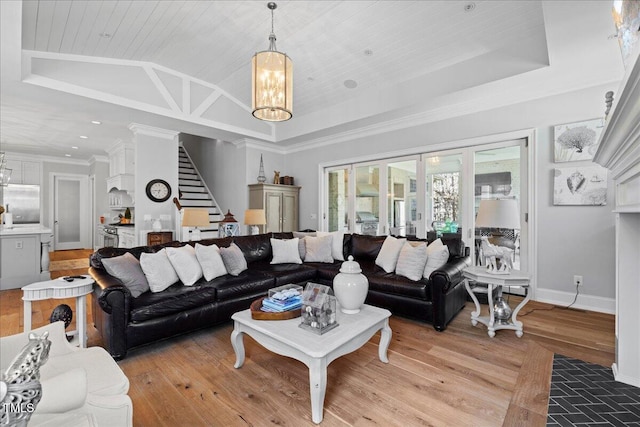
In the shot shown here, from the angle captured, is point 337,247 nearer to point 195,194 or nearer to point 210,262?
point 210,262

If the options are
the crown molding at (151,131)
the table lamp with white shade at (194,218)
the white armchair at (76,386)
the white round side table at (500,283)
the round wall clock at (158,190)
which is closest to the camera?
the white armchair at (76,386)

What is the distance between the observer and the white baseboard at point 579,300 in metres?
3.48

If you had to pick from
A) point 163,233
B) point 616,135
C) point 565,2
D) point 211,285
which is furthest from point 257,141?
point 616,135

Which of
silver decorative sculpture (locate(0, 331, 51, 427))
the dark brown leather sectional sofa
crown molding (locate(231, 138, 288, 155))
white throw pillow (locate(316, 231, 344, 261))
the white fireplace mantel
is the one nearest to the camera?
silver decorative sculpture (locate(0, 331, 51, 427))

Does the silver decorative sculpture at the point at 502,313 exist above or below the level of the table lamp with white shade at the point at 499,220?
below

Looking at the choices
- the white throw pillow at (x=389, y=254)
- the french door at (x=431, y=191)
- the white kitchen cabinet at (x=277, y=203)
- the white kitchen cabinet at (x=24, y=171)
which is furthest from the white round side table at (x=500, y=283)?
the white kitchen cabinet at (x=24, y=171)

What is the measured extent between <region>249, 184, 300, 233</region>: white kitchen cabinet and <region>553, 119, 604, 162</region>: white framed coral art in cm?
471

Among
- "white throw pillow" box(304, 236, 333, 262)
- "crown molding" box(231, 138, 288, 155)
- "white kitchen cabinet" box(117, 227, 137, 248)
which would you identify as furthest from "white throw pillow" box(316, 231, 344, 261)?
"white kitchen cabinet" box(117, 227, 137, 248)

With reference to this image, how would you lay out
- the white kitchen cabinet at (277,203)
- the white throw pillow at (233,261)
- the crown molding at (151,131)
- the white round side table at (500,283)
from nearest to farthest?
the white round side table at (500,283)
the white throw pillow at (233,261)
the crown molding at (151,131)
the white kitchen cabinet at (277,203)

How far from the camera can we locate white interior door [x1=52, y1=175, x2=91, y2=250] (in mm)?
8812

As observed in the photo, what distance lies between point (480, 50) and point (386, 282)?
3146mm

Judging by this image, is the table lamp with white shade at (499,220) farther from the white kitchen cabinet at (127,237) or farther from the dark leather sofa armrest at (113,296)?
the white kitchen cabinet at (127,237)

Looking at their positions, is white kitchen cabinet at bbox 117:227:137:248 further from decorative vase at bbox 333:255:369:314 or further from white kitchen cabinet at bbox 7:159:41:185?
decorative vase at bbox 333:255:369:314

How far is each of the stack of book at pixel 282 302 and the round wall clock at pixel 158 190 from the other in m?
4.32
